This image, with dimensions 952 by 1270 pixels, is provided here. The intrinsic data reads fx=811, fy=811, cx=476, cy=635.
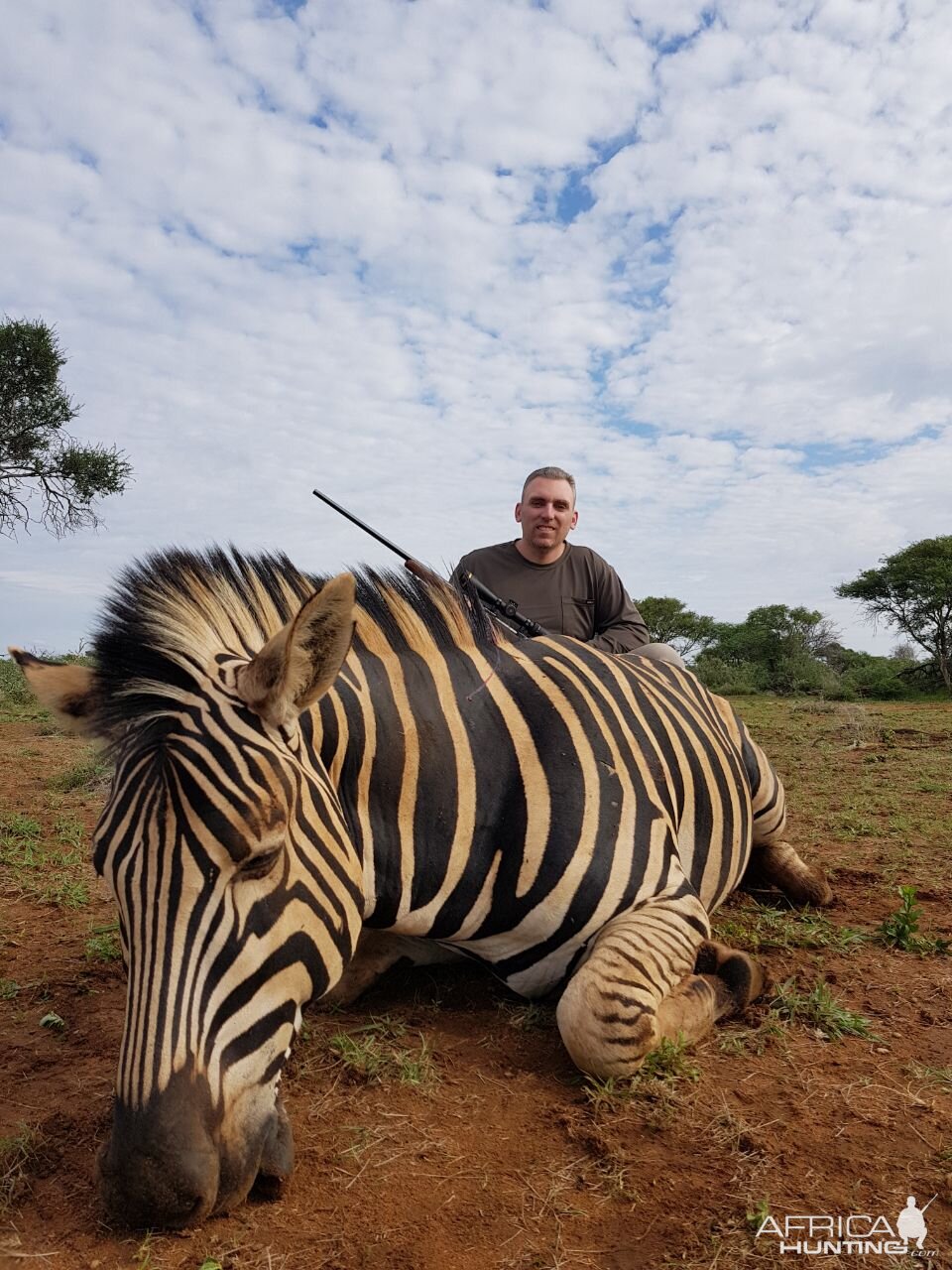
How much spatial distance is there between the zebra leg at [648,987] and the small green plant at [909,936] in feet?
3.30

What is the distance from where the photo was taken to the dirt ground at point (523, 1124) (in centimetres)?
166

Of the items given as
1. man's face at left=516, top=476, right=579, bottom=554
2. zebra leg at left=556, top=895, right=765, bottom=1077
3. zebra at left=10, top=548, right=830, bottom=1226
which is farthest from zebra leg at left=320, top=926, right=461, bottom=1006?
man's face at left=516, top=476, right=579, bottom=554

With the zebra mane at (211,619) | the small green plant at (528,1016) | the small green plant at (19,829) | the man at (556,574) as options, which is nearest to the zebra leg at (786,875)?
the man at (556,574)

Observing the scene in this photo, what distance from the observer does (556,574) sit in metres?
5.46

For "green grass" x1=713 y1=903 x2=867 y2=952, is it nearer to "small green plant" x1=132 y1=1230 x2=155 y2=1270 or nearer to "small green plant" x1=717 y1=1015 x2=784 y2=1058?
"small green plant" x1=717 y1=1015 x2=784 y2=1058

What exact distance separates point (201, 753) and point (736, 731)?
2.98 meters

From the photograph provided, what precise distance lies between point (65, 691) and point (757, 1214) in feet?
6.46

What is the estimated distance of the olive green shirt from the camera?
5410mm

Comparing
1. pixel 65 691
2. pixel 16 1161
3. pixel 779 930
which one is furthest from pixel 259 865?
pixel 779 930

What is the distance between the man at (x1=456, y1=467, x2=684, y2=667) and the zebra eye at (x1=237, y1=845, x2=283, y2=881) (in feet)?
12.2

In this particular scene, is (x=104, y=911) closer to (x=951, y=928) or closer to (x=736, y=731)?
(x=736, y=731)

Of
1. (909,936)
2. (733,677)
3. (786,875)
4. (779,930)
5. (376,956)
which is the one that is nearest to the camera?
(376,956)

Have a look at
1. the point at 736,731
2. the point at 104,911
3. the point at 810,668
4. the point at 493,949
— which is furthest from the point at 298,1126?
the point at 810,668

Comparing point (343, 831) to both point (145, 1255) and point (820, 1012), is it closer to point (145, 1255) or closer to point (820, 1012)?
point (145, 1255)
